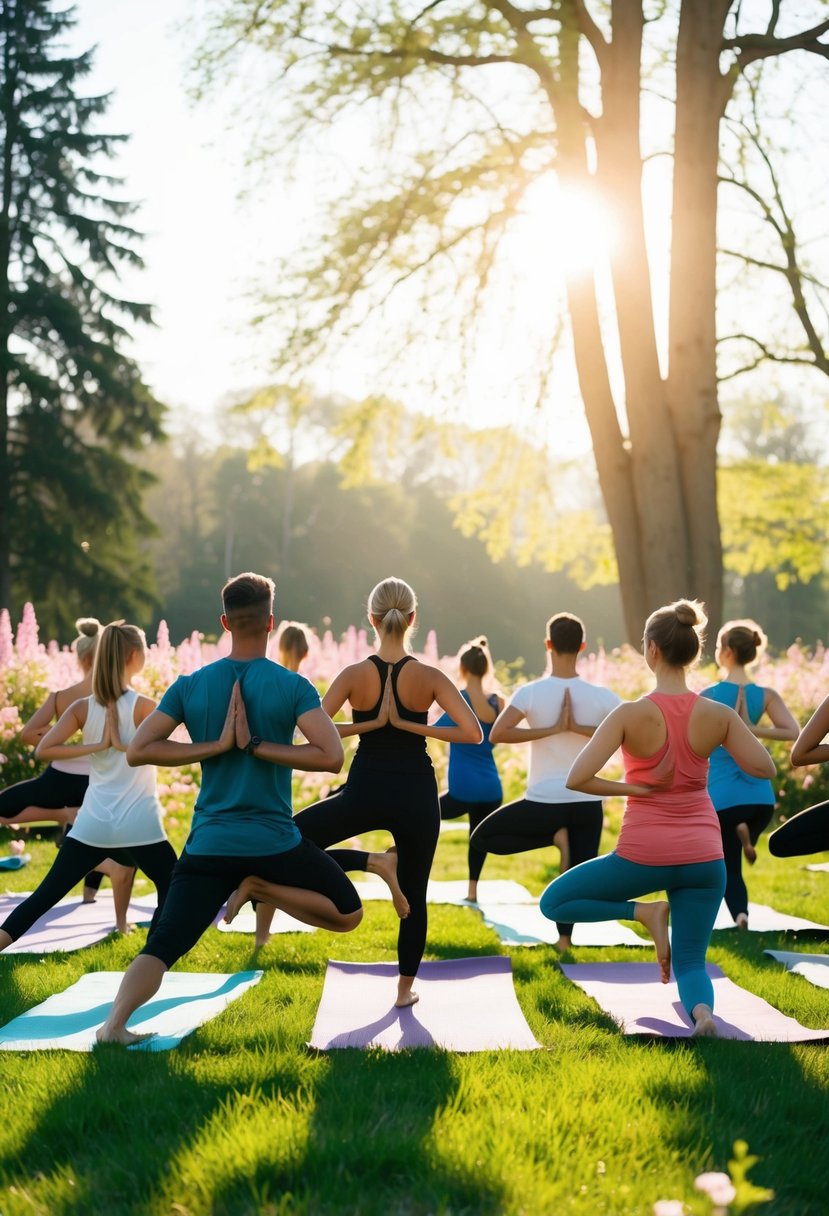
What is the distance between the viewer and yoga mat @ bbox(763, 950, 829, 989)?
19.2ft

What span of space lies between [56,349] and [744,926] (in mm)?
24501

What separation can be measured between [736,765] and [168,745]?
12.9 ft

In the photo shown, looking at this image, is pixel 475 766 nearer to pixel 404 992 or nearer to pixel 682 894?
pixel 404 992

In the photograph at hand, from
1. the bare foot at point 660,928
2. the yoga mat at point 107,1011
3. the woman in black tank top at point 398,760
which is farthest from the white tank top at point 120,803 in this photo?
the bare foot at point 660,928

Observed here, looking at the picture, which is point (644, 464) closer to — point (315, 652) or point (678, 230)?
point (678, 230)

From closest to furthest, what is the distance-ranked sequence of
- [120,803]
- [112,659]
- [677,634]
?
[677,634] < [120,803] < [112,659]

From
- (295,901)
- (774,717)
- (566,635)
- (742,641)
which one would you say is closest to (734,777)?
(774,717)

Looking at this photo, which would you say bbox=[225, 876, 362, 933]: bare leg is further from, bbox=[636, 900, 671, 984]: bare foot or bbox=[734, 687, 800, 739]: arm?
bbox=[734, 687, 800, 739]: arm

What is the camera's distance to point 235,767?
14.2ft

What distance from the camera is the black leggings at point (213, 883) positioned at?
13.9ft

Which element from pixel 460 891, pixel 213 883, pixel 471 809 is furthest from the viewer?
pixel 460 891

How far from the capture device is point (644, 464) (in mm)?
13812

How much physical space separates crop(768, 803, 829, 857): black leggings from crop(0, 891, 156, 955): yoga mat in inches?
148

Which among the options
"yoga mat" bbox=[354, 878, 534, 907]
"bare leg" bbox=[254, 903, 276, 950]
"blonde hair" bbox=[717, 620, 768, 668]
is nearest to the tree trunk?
"yoga mat" bbox=[354, 878, 534, 907]
